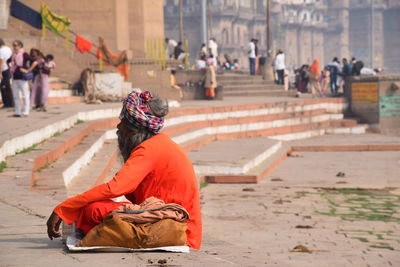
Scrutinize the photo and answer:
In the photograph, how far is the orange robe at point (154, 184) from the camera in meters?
4.36

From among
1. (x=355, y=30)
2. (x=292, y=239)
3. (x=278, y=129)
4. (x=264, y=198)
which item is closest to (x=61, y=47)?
(x=278, y=129)

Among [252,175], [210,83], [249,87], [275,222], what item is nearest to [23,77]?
[252,175]

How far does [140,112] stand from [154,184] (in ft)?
1.26

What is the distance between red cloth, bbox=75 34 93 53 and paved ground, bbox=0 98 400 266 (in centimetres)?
584

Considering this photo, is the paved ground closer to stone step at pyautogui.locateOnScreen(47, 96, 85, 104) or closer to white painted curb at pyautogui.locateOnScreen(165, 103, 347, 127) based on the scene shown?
white painted curb at pyautogui.locateOnScreen(165, 103, 347, 127)

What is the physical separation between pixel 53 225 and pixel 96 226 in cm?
25

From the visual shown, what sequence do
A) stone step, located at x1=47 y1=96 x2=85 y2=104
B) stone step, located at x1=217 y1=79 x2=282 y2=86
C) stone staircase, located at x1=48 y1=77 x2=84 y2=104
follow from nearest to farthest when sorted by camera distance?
stone step, located at x1=47 y1=96 x2=85 y2=104 → stone staircase, located at x1=48 y1=77 x2=84 y2=104 → stone step, located at x1=217 y1=79 x2=282 y2=86

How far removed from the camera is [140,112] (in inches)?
177

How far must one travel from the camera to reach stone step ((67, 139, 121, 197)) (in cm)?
813

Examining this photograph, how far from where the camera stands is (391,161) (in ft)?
46.6

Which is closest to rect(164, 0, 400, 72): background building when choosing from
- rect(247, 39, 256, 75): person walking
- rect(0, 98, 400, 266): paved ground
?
rect(247, 39, 256, 75): person walking

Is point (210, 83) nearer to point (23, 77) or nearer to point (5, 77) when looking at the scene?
point (5, 77)

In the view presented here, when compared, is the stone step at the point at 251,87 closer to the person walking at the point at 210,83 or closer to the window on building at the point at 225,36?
the person walking at the point at 210,83

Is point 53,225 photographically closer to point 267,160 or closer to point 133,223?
point 133,223
